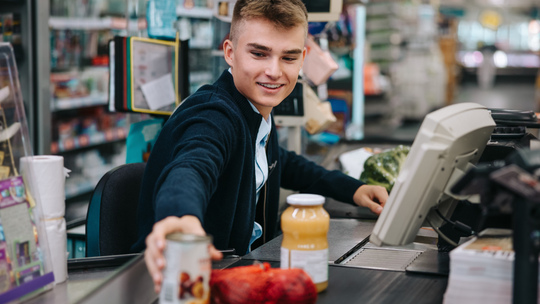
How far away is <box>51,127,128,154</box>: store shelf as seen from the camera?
439cm

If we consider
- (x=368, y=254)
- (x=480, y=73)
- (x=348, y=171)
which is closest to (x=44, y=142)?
(x=348, y=171)

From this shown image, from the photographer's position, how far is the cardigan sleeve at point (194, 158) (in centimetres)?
107

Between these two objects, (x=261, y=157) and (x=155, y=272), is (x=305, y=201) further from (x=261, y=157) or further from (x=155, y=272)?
(x=261, y=157)

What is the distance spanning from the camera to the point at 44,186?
1271 millimetres

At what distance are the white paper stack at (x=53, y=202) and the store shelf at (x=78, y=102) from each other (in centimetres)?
315

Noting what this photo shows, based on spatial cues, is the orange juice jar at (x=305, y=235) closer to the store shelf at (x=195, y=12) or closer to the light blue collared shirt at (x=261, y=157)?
the light blue collared shirt at (x=261, y=157)

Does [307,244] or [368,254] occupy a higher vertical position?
[307,244]

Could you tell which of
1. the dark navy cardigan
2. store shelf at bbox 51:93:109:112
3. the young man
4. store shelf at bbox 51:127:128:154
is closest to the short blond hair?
the young man

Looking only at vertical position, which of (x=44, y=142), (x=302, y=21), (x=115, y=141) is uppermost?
(x=302, y=21)

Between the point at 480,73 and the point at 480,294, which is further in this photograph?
the point at 480,73

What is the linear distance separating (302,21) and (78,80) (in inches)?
134

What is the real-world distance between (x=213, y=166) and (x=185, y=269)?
0.43 meters

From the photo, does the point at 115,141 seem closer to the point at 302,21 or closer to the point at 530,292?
the point at 302,21

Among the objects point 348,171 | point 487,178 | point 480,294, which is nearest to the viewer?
point 487,178
